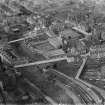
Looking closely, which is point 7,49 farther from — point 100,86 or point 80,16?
point 80,16

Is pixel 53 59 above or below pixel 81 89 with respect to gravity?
above

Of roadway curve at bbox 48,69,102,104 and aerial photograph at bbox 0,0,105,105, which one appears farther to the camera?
aerial photograph at bbox 0,0,105,105

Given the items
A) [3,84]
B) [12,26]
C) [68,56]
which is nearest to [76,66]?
[68,56]

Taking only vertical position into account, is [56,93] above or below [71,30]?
below

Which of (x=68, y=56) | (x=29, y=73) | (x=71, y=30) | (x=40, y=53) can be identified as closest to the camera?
(x=29, y=73)

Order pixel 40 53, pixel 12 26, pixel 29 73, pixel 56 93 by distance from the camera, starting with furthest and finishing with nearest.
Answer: pixel 12 26 < pixel 40 53 < pixel 29 73 < pixel 56 93

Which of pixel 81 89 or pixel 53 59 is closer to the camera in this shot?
pixel 81 89

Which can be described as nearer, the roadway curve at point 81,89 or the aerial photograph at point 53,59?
the roadway curve at point 81,89

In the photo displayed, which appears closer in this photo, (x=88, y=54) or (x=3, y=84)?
(x=3, y=84)
